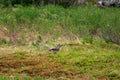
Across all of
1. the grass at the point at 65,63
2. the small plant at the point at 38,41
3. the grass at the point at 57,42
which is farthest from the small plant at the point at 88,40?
the small plant at the point at 38,41

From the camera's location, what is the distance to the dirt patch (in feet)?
24.9

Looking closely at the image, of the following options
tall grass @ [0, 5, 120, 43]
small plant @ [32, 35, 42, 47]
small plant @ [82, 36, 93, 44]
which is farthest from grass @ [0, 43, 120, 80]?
tall grass @ [0, 5, 120, 43]

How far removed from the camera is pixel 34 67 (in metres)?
7.92

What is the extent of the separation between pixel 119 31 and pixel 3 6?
6086 mm

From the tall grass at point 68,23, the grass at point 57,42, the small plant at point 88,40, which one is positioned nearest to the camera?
the grass at point 57,42

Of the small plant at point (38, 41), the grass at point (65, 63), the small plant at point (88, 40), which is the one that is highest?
the grass at point (65, 63)

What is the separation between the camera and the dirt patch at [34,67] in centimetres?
759

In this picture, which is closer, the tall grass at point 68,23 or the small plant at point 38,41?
the small plant at point 38,41

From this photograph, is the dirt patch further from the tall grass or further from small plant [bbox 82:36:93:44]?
the tall grass

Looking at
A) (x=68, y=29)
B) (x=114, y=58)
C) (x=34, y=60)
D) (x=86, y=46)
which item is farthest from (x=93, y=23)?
(x=34, y=60)

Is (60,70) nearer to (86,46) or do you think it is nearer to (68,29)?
(86,46)

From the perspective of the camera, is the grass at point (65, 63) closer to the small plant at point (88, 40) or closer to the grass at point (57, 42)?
the grass at point (57, 42)

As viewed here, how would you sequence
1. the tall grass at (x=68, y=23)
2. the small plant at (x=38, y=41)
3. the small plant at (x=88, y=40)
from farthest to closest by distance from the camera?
the tall grass at (x=68, y=23)
the small plant at (x=88, y=40)
the small plant at (x=38, y=41)

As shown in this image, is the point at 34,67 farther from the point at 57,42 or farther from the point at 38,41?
the point at 57,42
